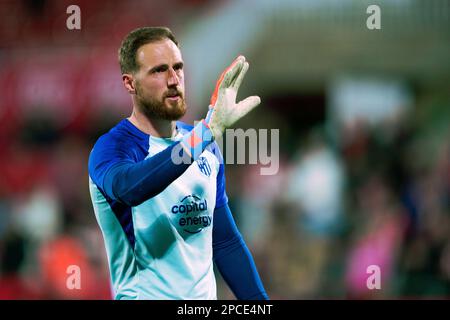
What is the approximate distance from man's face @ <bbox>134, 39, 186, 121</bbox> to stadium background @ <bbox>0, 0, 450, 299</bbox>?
4419mm

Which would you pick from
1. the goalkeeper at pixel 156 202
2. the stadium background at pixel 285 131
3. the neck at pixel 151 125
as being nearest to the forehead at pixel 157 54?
the goalkeeper at pixel 156 202

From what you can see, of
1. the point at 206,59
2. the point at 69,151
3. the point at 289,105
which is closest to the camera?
the point at 69,151

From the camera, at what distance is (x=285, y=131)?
13.3 meters

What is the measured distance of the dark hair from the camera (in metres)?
4.28

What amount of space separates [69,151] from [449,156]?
5358mm

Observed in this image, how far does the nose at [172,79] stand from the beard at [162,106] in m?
0.03

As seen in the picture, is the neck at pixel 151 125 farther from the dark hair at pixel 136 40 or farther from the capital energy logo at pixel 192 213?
the capital energy logo at pixel 192 213

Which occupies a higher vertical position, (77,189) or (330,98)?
(330,98)

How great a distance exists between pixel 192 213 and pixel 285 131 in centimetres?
908

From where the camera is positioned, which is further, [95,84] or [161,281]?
[95,84]

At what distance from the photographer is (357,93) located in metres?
12.8
